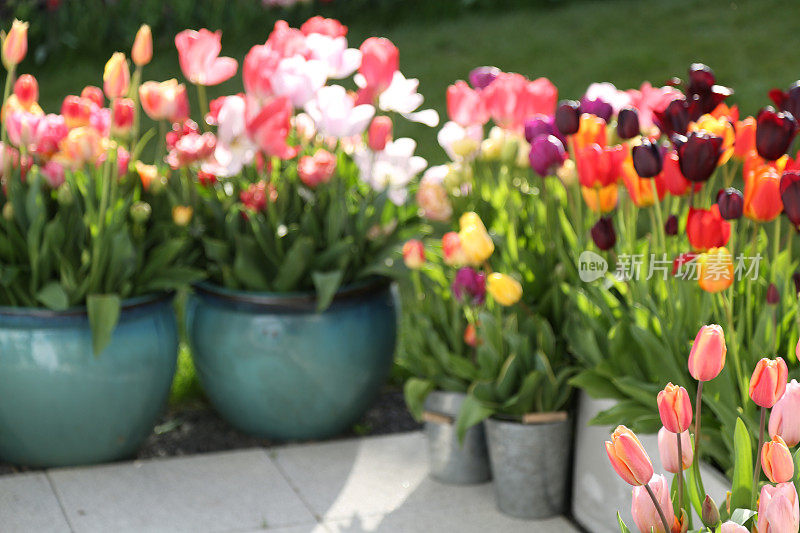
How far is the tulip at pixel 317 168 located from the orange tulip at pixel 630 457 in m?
1.46

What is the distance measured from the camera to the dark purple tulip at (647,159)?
1644 millimetres

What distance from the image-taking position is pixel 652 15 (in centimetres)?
627

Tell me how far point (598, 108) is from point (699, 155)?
531mm

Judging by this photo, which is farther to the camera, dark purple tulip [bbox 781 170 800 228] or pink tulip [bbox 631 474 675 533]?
dark purple tulip [bbox 781 170 800 228]

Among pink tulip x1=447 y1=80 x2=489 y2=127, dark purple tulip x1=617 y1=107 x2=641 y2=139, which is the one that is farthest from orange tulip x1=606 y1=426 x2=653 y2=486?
pink tulip x1=447 y1=80 x2=489 y2=127

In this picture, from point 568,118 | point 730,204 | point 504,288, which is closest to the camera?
point 730,204

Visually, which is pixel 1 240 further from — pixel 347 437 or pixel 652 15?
pixel 652 15

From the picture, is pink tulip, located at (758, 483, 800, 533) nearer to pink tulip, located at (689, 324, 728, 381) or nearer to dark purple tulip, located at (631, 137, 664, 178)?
pink tulip, located at (689, 324, 728, 381)

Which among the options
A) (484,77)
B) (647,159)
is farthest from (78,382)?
(647,159)

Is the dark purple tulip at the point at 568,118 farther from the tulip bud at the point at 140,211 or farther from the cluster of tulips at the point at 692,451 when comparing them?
the tulip bud at the point at 140,211

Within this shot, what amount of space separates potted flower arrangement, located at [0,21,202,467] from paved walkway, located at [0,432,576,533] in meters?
0.13

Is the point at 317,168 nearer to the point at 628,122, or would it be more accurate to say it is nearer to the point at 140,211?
the point at 140,211

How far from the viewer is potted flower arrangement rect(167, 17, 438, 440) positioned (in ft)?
7.86

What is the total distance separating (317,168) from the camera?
2463 mm
